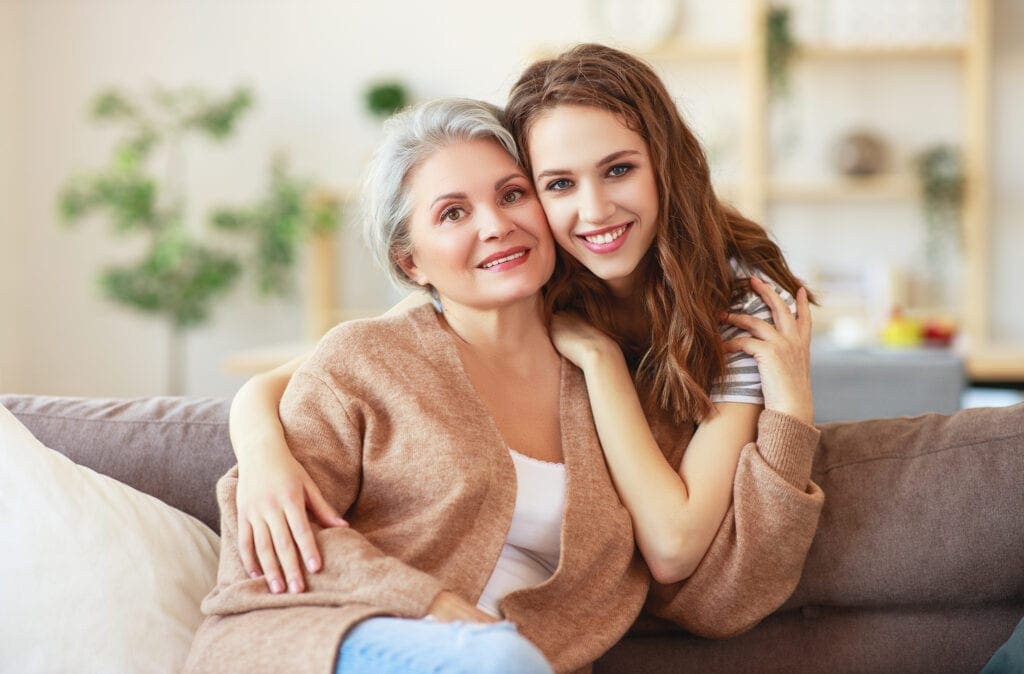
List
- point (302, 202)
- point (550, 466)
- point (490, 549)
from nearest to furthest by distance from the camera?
point (490, 549) → point (550, 466) → point (302, 202)

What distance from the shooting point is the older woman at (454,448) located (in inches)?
53.6

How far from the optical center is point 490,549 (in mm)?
1485

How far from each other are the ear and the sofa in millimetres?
385

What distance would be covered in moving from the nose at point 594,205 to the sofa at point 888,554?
1.65ft

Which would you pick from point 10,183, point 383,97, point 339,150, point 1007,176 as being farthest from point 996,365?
point 10,183

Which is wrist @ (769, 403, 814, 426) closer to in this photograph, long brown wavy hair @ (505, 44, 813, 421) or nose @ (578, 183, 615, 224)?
long brown wavy hair @ (505, 44, 813, 421)

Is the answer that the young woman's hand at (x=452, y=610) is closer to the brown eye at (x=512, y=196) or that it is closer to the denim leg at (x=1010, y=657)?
the brown eye at (x=512, y=196)

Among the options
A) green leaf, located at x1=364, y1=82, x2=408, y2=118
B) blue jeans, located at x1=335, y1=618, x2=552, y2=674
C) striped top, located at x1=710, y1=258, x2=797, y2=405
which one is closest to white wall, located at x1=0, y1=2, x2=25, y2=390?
green leaf, located at x1=364, y1=82, x2=408, y2=118

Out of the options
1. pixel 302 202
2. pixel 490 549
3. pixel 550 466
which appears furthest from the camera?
pixel 302 202

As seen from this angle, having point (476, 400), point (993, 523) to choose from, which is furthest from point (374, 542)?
point (993, 523)

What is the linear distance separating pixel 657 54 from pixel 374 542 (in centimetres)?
393

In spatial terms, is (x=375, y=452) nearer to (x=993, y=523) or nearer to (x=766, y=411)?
Result: (x=766, y=411)

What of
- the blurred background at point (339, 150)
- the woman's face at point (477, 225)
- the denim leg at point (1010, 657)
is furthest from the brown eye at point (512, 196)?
the blurred background at point (339, 150)

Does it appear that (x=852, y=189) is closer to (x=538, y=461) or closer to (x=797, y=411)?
(x=797, y=411)
